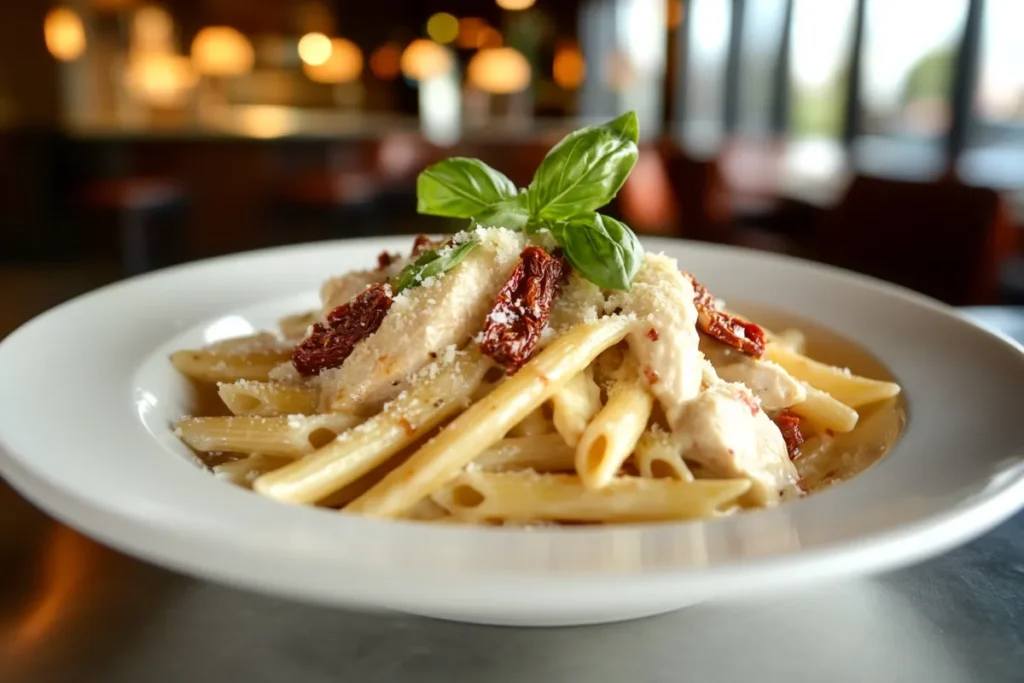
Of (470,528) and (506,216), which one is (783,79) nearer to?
(506,216)

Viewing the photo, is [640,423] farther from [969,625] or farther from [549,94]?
[549,94]

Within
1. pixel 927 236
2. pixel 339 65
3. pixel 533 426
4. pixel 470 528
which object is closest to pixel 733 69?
pixel 339 65

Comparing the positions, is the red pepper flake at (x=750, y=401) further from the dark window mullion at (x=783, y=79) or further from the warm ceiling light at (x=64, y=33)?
the warm ceiling light at (x=64, y=33)

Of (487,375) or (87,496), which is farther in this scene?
(487,375)

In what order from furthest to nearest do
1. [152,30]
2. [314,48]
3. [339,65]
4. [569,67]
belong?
1. [569,67]
2. [339,65]
3. [314,48]
4. [152,30]

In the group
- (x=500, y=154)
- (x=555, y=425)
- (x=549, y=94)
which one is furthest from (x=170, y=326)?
(x=549, y=94)

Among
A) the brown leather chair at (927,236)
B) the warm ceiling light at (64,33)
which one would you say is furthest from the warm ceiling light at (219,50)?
the brown leather chair at (927,236)

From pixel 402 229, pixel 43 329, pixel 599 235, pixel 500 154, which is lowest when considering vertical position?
pixel 402 229
